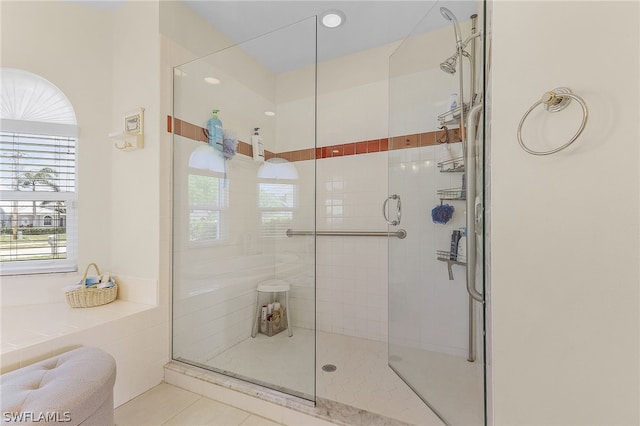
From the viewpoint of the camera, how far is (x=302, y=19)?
212cm

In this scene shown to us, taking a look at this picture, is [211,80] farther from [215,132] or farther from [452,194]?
[452,194]

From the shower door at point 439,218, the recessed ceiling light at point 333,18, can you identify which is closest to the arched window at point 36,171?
the recessed ceiling light at point 333,18

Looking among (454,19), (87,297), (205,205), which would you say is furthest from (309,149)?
(87,297)

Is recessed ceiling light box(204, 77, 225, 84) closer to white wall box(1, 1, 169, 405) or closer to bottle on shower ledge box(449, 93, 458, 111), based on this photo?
white wall box(1, 1, 169, 405)

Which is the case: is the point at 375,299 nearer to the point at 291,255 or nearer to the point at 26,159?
the point at 291,255

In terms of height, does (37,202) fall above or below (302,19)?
below

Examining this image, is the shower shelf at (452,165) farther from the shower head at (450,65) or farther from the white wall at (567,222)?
the white wall at (567,222)

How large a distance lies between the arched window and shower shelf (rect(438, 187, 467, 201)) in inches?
101

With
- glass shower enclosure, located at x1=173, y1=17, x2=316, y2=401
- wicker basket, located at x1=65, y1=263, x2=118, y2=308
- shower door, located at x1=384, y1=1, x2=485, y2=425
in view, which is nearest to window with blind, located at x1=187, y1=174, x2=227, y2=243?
glass shower enclosure, located at x1=173, y1=17, x2=316, y2=401

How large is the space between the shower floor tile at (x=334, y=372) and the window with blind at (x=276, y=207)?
708mm

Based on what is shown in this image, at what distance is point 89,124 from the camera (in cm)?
207

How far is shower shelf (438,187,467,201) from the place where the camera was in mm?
1506

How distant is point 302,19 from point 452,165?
5.14 ft

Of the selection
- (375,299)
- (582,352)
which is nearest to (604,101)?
(582,352)
